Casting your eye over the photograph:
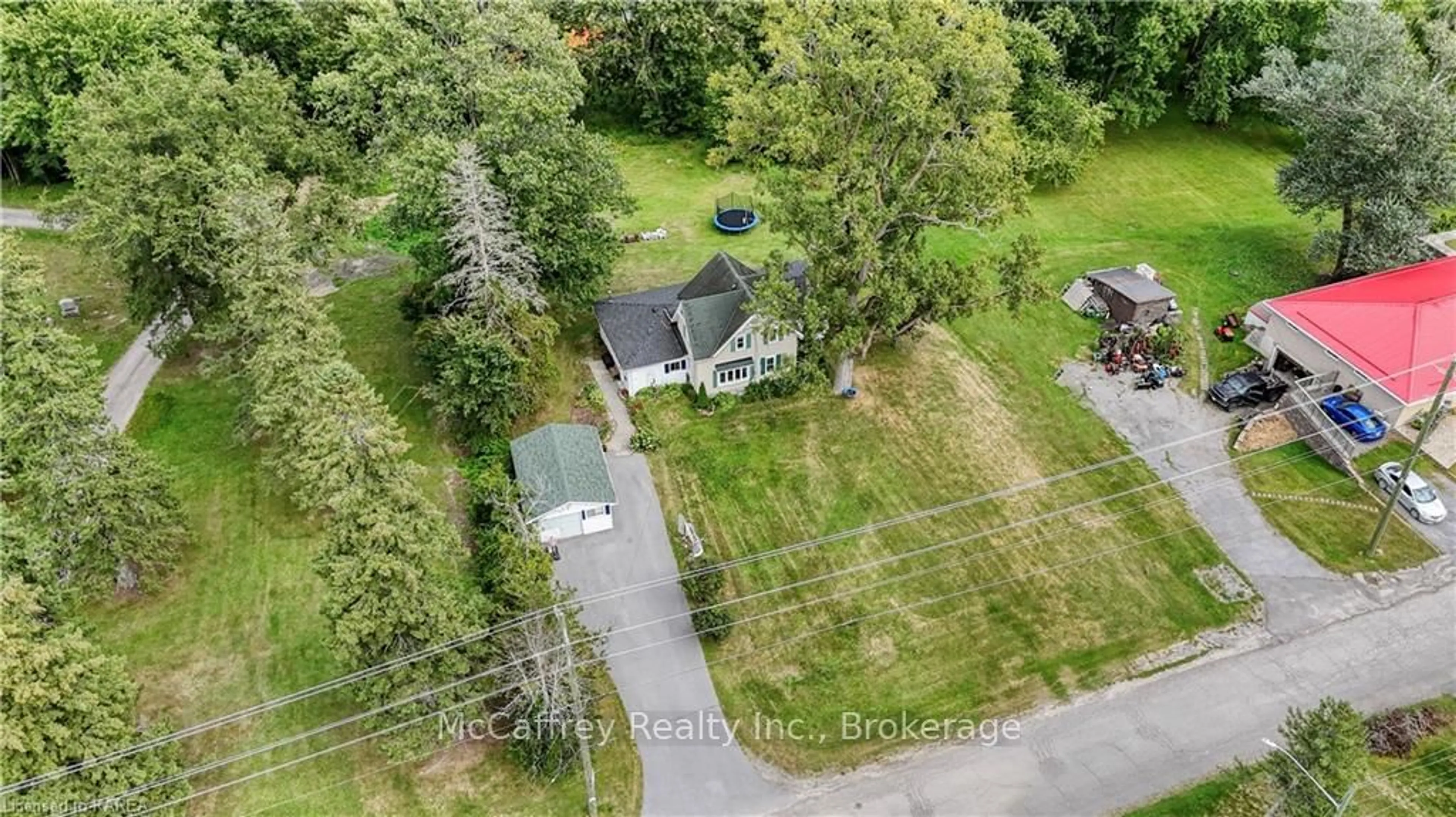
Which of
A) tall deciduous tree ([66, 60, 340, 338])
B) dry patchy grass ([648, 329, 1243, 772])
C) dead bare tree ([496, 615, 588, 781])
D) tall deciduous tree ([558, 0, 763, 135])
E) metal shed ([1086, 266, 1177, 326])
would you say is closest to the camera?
dead bare tree ([496, 615, 588, 781])

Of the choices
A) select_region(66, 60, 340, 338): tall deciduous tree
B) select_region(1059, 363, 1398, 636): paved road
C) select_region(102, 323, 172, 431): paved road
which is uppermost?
select_region(66, 60, 340, 338): tall deciduous tree

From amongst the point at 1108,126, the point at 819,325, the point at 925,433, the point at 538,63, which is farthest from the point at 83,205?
the point at 1108,126

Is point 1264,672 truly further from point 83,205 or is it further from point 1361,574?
point 83,205

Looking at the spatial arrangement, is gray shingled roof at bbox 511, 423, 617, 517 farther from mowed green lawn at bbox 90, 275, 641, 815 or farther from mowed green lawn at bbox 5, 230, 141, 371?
mowed green lawn at bbox 5, 230, 141, 371

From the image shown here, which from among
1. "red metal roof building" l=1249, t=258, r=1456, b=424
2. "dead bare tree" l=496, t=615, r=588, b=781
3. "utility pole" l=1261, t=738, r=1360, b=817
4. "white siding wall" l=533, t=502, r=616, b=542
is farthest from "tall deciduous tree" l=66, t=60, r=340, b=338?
"red metal roof building" l=1249, t=258, r=1456, b=424

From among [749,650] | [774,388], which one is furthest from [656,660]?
[774,388]

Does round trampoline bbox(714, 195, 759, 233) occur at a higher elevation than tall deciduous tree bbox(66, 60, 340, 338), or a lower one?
lower
